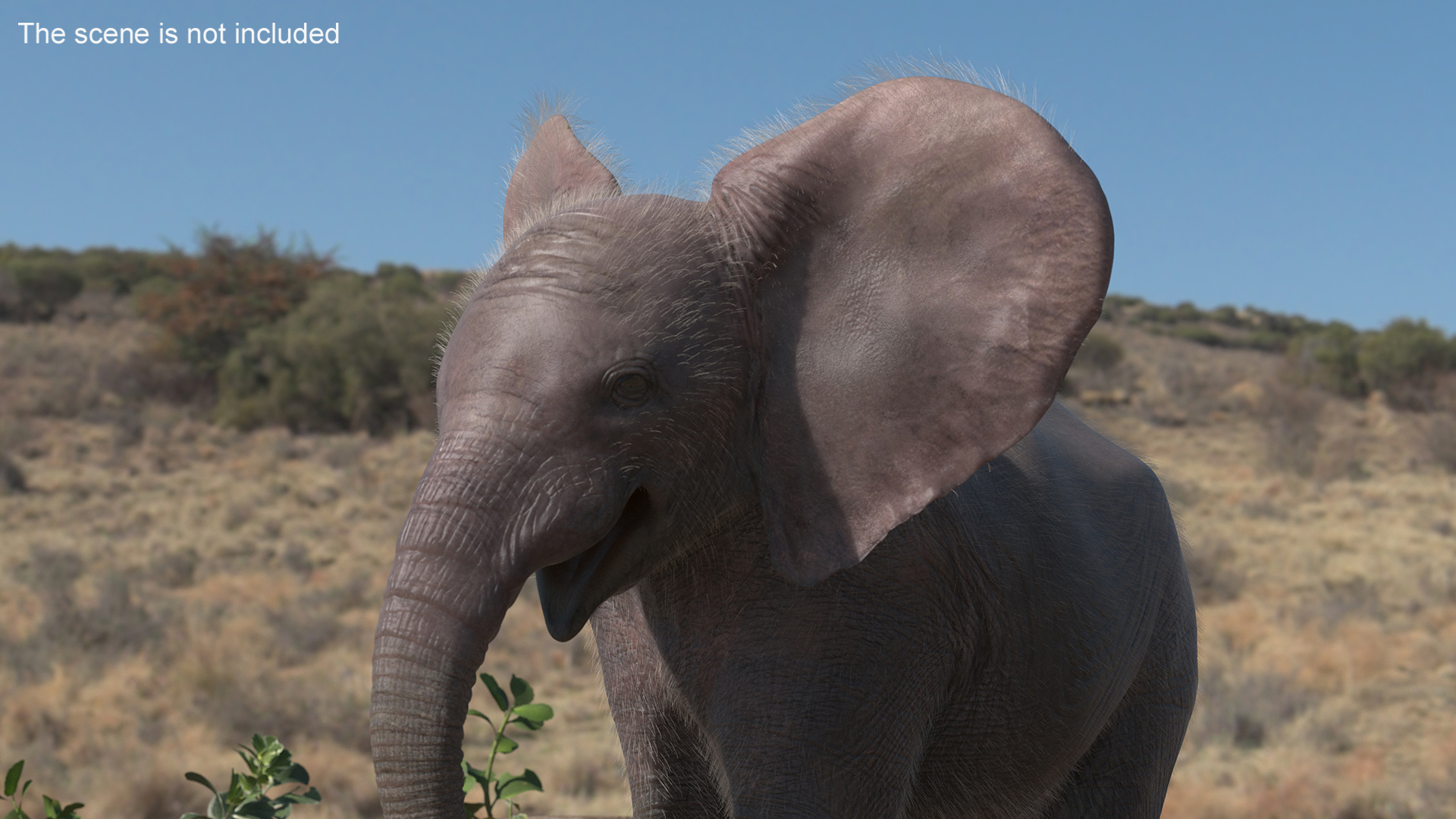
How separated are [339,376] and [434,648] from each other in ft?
95.3

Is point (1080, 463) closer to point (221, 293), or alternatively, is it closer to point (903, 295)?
point (903, 295)

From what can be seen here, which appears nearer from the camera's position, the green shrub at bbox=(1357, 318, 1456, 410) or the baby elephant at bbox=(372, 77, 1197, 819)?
the baby elephant at bbox=(372, 77, 1197, 819)

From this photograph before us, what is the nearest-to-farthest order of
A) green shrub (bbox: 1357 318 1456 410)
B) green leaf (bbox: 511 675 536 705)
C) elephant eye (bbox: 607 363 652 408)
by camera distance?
1. elephant eye (bbox: 607 363 652 408)
2. green leaf (bbox: 511 675 536 705)
3. green shrub (bbox: 1357 318 1456 410)

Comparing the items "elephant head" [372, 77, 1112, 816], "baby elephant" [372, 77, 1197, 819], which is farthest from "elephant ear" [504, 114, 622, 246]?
"elephant head" [372, 77, 1112, 816]

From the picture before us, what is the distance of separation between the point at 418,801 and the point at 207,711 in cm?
936

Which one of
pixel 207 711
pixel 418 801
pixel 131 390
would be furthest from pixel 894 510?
pixel 131 390

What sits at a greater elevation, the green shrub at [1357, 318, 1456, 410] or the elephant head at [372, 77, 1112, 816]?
the green shrub at [1357, 318, 1456, 410]

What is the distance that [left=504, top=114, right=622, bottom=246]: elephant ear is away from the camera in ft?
6.92

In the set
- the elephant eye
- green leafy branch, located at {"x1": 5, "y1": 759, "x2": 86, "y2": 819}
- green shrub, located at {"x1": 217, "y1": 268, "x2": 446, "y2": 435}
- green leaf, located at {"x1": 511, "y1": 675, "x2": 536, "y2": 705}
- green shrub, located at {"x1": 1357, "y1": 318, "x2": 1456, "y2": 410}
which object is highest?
green shrub, located at {"x1": 217, "y1": 268, "x2": 446, "y2": 435}

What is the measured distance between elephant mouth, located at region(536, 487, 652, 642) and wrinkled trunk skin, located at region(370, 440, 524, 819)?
127mm

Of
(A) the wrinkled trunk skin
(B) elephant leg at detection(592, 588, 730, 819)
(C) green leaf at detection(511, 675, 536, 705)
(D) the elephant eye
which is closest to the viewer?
(A) the wrinkled trunk skin

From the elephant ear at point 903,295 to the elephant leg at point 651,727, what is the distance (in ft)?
1.46

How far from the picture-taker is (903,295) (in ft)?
5.97

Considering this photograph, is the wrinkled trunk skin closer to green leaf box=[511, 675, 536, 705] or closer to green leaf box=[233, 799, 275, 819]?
green leaf box=[511, 675, 536, 705]
